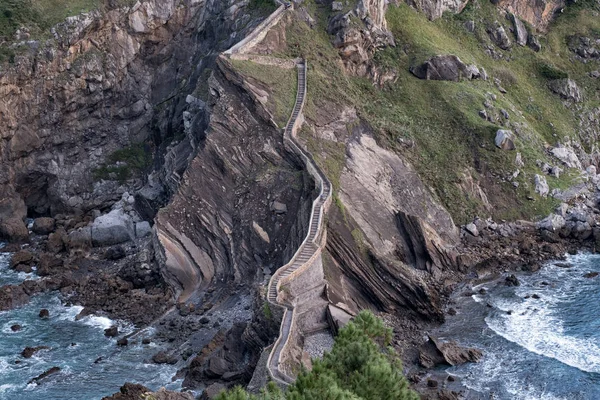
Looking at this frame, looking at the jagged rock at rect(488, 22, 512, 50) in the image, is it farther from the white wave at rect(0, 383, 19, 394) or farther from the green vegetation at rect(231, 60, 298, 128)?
the white wave at rect(0, 383, 19, 394)

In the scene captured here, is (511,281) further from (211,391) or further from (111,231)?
(111,231)

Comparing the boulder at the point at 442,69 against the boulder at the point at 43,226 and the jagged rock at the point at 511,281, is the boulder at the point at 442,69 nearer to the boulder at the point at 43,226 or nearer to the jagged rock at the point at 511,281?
the jagged rock at the point at 511,281

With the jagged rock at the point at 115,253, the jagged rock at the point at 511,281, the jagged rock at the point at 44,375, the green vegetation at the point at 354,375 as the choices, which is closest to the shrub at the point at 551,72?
the jagged rock at the point at 511,281

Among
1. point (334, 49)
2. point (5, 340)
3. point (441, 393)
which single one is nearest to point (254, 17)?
point (334, 49)

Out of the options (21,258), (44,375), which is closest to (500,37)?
(21,258)

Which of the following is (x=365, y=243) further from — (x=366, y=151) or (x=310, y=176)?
(x=366, y=151)

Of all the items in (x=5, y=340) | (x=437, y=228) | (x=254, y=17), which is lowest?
(x=5, y=340)
